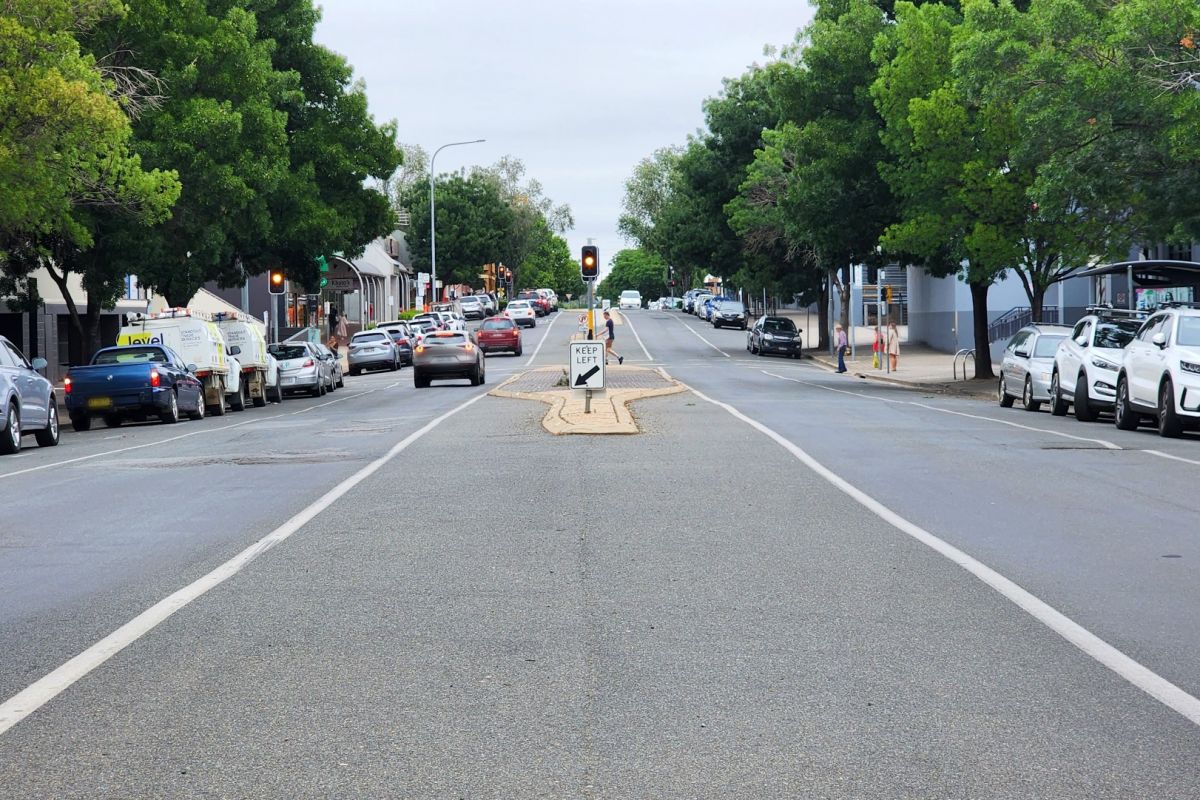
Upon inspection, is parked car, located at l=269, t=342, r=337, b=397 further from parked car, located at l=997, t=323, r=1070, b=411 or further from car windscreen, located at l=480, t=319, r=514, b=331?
car windscreen, located at l=480, t=319, r=514, b=331

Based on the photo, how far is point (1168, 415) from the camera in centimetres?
2031

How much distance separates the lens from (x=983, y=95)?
29.6 metres

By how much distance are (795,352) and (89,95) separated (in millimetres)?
38882

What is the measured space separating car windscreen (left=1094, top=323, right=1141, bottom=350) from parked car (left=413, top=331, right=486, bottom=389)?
1751cm

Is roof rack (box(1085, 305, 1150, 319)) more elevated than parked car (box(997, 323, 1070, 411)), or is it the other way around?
roof rack (box(1085, 305, 1150, 319))

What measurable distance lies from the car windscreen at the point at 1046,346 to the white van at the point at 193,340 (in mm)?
15970

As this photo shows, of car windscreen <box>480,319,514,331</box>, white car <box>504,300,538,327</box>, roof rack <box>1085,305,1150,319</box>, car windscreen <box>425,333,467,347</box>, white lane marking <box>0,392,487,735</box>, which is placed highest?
white car <box>504,300,538,327</box>

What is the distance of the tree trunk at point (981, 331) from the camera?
3981 centimetres

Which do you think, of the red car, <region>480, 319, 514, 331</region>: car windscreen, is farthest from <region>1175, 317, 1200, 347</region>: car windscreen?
<region>480, 319, 514, 331</region>: car windscreen

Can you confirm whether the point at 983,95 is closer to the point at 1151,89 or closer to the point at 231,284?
the point at 1151,89

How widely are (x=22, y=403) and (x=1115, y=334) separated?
659 inches

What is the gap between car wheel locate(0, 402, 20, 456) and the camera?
21375mm

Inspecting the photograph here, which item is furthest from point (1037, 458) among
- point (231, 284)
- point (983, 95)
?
point (231, 284)

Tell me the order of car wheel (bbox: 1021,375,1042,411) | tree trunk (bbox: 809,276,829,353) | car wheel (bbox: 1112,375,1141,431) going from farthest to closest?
tree trunk (bbox: 809,276,829,353), car wheel (bbox: 1021,375,1042,411), car wheel (bbox: 1112,375,1141,431)
